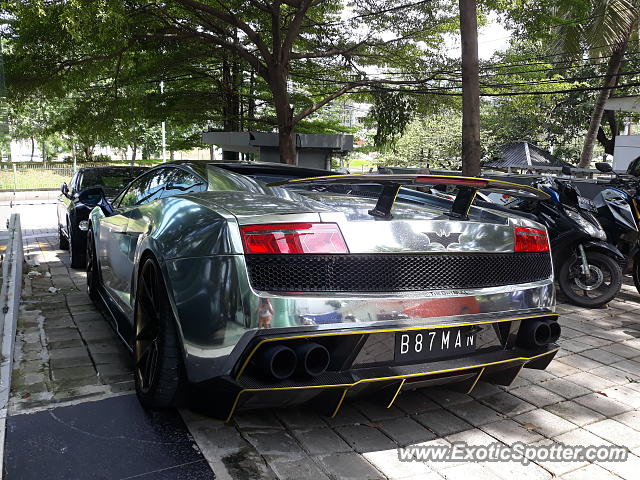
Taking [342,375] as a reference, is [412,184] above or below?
above

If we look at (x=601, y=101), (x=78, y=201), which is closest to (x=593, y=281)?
(x=78, y=201)

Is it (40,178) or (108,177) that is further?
(40,178)

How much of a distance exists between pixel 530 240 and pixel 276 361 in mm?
1623

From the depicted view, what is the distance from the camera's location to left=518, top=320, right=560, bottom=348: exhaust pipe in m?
Result: 2.96

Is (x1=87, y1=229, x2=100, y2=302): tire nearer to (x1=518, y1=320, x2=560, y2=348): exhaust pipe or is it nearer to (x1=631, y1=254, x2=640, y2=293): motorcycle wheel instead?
(x1=518, y1=320, x2=560, y2=348): exhaust pipe

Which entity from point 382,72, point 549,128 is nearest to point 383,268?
point 382,72

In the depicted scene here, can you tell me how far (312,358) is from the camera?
237 cm

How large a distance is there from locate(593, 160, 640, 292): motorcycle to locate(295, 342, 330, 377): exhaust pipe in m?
5.11

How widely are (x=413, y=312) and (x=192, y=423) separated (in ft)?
4.39

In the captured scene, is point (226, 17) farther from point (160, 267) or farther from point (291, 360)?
point (291, 360)

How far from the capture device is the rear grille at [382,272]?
2.41 metres

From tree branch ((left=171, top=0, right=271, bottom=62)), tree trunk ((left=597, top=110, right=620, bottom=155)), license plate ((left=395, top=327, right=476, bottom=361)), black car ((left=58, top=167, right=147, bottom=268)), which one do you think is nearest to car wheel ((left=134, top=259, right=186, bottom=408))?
license plate ((left=395, top=327, right=476, bottom=361))

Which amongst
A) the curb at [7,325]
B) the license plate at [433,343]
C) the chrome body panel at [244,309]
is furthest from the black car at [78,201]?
the license plate at [433,343]

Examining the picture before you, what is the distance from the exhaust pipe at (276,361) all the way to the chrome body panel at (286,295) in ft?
0.26
